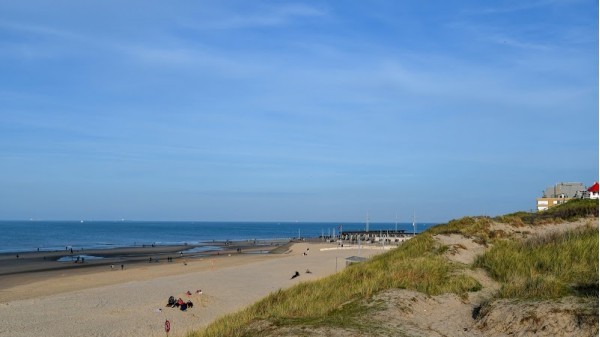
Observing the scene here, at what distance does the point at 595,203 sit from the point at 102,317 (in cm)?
3044

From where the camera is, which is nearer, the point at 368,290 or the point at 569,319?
the point at 569,319

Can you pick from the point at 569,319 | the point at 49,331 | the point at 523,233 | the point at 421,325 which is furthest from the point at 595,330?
the point at 523,233

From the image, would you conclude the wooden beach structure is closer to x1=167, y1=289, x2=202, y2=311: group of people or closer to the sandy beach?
the sandy beach

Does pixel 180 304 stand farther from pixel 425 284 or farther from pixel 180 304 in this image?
pixel 425 284

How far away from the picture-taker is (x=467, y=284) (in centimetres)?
1438

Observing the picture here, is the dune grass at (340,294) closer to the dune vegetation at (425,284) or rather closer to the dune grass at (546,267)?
the dune vegetation at (425,284)

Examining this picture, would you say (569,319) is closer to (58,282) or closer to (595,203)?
(595,203)

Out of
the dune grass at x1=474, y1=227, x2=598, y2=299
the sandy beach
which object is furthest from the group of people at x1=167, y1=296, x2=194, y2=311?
the dune grass at x1=474, y1=227, x2=598, y2=299

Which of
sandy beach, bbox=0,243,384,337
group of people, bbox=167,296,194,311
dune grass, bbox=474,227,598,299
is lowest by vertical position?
sandy beach, bbox=0,243,384,337

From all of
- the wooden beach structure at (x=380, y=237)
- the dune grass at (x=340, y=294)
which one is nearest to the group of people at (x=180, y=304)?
the dune grass at (x=340, y=294)

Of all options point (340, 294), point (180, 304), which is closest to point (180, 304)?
point (180, 304)

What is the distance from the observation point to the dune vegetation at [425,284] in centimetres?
1069

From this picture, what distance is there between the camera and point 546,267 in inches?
592

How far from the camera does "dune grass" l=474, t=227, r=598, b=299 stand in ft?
37.9
